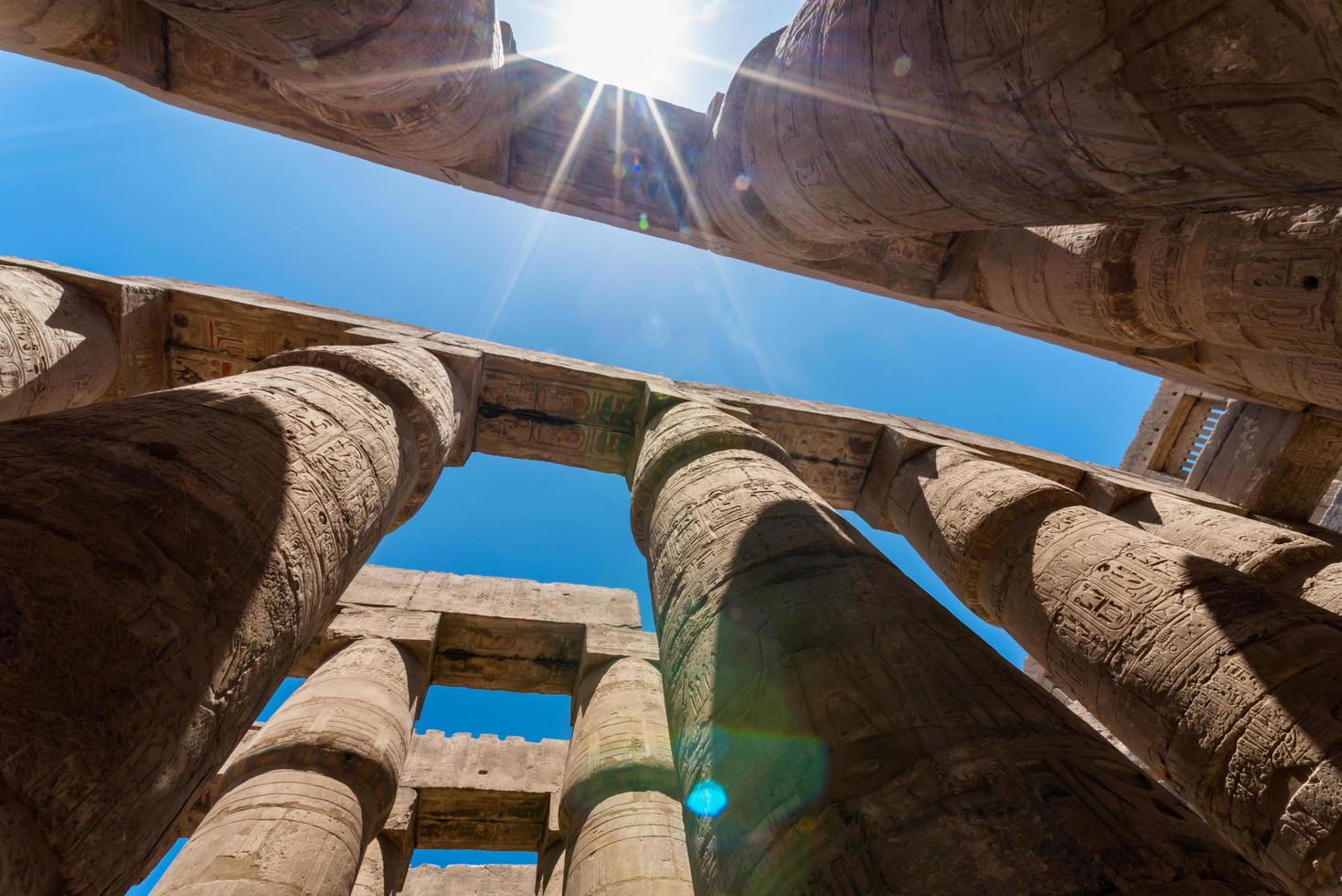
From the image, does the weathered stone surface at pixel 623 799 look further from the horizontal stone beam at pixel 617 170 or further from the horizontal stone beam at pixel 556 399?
the horizontal stone beam at pixel 617 170

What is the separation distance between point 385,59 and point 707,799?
3.66 m

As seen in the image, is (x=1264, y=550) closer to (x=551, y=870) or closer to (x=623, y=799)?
(x=623, y=799)

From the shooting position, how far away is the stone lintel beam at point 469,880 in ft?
23.2

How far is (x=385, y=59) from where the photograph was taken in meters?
3.13

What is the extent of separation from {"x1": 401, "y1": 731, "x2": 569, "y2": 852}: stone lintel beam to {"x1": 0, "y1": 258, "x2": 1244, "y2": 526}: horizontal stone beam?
11.9 ft

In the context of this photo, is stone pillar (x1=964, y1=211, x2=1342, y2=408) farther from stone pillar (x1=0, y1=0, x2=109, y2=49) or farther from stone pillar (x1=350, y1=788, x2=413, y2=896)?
stone pillar (x1=0, y1=0, x2=109, y2=49)

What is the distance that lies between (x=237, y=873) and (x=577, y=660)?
3.90 meters

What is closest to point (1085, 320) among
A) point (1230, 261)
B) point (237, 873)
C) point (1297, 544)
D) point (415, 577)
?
point (1230, 261)

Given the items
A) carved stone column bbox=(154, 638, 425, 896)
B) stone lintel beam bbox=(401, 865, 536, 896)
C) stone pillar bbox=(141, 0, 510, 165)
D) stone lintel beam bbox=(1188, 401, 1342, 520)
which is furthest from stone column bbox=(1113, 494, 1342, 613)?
stone lintel beam bbox=(401, 865, 536, 896)

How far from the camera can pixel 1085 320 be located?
15.0ft

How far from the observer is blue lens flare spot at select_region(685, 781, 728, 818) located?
70.4 inches

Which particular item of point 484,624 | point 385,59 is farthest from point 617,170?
point 484,624

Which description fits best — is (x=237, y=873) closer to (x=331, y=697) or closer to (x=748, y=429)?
(x=331, y=697)

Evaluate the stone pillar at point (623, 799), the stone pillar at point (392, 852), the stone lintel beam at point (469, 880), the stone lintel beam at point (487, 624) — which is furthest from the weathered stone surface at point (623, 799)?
the stone lintel beam at point (469, 880)
